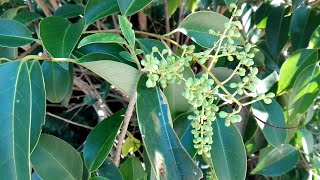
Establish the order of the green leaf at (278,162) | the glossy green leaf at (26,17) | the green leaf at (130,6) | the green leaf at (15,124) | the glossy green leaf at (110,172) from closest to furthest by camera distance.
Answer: the green leaf at (15,124) → the green leaf at (130,6) → the glossy green leaf at (110,172) → the glossy green leaf at (26,17) → the green leaf at (278,162)

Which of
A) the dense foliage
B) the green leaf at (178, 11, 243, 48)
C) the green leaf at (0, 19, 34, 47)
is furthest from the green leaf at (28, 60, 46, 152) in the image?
the green leaf at (178, 11, 243, 48)

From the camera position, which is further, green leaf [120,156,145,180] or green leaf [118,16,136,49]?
green leaf [120,156,145,180]

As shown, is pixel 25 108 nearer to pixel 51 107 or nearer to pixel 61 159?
pixel 61 159

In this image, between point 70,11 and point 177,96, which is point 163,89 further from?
point 70,11

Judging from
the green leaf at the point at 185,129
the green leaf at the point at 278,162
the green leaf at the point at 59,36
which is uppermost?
the green leaf at the point at 59,36

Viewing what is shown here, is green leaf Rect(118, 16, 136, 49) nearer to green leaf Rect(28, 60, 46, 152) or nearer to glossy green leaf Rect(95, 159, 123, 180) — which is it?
green leaf Rect(28, 60, 46, 152)

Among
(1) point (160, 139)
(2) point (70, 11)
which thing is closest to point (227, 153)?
(1) point (160, 139)

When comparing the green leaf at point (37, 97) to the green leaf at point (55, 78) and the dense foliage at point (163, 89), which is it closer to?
the dense foliage at point (163, 89)

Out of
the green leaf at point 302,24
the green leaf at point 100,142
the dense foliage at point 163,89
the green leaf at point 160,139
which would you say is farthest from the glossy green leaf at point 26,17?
the green leaf at point 302,24
